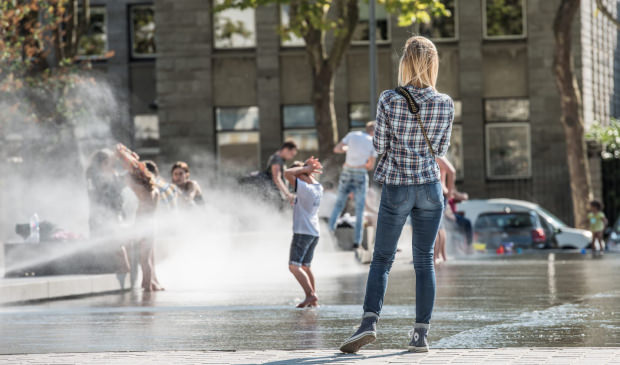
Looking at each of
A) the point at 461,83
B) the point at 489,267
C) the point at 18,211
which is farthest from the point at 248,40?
the point at 489,267

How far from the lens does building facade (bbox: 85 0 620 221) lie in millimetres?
38906

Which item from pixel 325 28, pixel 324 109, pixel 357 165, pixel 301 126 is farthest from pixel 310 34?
pixel 357 165

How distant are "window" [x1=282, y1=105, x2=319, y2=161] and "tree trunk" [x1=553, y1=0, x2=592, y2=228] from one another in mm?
8126

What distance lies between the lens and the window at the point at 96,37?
41.0 meters

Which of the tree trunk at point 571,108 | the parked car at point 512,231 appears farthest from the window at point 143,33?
the parked car at point 512,231

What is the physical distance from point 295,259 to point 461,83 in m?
26.4

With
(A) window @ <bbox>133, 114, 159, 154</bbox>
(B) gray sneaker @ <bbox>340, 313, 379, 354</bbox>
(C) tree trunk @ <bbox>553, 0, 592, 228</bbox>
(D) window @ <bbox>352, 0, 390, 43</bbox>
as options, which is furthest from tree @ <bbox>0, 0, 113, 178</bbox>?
(B) gray sneaker @ <bbox>340, 313, 379, 354</bbox>

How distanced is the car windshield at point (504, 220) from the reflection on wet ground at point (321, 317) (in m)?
14.3

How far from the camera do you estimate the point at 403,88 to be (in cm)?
853

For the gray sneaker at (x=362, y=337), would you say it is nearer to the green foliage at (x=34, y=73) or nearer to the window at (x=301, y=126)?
the green foliage at (x=34, y=73)

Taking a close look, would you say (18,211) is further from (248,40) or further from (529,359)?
(529,359)

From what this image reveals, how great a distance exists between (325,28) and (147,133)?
1339 cm

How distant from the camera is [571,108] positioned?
34.0 meters

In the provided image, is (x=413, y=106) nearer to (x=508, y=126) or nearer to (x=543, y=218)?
(x=543, y=218)
